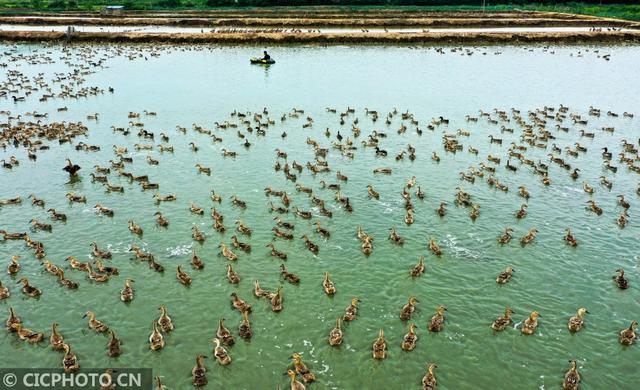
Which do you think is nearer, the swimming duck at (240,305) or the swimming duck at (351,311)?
the swimming duck at (351,311)

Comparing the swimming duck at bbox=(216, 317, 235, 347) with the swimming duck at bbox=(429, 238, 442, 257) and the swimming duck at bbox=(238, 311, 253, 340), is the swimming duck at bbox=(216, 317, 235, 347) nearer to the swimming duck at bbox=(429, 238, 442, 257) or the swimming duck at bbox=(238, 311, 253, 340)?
the swimming duck at bbox=(238, 311, 253, 340)

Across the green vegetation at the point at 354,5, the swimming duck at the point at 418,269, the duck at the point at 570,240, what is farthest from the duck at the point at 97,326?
the green vegetation at the point at 354,5

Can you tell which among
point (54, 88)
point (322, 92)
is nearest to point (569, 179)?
point (322, 92)

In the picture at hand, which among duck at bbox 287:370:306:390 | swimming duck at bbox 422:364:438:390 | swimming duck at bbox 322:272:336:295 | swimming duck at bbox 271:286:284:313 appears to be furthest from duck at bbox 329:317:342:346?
swimming duck at bbox 422:364:438:390

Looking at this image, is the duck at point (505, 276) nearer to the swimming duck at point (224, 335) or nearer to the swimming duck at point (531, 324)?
the swimming duck at point (531, 324)

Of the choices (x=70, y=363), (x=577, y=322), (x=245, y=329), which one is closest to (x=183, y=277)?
(x=245, y=329)

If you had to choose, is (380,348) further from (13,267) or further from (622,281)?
(13,267)
